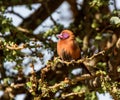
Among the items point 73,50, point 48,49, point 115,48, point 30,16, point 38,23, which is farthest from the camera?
point 30,16

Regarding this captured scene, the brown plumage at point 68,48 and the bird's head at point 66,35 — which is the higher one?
the bird's head at point 66,35

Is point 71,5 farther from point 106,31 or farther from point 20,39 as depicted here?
point 20,39

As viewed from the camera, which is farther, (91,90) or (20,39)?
(20,39)

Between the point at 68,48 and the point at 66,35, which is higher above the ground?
the point at 66,35

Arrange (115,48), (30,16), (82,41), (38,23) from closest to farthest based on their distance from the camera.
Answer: (115,48) < (82,41) < (38,23) < (30,16)

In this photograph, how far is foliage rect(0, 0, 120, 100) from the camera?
9.16ft

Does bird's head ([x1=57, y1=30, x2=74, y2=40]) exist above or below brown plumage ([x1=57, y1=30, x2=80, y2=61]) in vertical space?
above

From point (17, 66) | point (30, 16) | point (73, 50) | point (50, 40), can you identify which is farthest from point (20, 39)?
point (30, 16)

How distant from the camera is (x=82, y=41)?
413cm

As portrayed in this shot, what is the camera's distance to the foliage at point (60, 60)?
9.16 feet

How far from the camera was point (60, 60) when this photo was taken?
8.89 feet

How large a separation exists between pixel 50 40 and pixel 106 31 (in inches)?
28.5

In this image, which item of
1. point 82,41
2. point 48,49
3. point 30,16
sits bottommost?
A: point 48,49

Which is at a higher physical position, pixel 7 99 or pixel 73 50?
pixel 7 99
